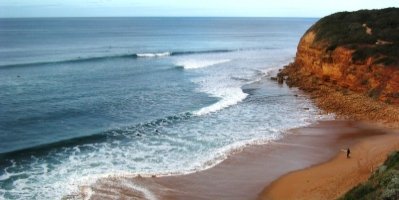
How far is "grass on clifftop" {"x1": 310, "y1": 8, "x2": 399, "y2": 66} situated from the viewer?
132 feet

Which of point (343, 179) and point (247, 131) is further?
point (247, 131)

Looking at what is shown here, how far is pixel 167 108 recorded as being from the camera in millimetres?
36969

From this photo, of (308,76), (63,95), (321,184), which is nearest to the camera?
(321,184)

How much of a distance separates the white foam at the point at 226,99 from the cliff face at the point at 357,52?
28.4 feet

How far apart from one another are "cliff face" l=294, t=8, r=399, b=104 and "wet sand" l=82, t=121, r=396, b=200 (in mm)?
8623

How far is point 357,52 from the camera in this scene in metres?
41.0

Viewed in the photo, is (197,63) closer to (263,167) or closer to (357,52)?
(357,52)

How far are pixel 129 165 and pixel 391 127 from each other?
17351 millimetres

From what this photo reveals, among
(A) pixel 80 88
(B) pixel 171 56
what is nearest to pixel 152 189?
(A) pixel 80 88

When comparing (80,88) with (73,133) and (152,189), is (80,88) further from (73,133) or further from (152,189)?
(152,189)

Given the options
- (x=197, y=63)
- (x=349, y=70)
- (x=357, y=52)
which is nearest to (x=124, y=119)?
(x=349, y=70)

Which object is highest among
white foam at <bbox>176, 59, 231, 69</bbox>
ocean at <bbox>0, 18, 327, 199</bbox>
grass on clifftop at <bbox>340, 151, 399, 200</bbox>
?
grass on clifftop at <bbox>340, 151, 399, 200</bbox>

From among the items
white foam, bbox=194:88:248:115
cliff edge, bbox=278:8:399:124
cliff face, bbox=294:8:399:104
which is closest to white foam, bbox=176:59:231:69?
cliff edge, bbox=278:8:399:124

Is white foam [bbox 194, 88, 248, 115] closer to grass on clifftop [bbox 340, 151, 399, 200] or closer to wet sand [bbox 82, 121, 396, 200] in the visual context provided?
wet sand [bbox 82, 121, 396, 200]
